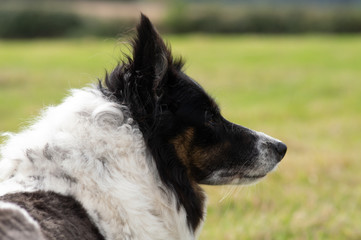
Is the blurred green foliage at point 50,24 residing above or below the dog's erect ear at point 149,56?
below

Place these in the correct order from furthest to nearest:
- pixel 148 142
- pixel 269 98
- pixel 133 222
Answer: pixel 269 98, pixel 148 142, pixel 133 222

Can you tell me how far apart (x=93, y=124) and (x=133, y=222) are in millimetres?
613

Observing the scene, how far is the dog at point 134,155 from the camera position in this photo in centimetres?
304

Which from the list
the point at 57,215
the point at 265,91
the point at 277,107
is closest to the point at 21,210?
the point at 57,215

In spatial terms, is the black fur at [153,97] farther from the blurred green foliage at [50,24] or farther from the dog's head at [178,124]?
the blurred green foliage at [50,24]

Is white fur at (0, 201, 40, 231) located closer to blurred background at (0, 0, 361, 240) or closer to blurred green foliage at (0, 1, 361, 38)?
blurred background at (0, 0, 361, 240)

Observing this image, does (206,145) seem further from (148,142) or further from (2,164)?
(2,164)

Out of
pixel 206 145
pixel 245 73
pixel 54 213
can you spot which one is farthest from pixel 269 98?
pixel 54 213

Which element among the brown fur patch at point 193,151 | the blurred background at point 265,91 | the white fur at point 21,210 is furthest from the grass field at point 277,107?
the white fur at point 21,210

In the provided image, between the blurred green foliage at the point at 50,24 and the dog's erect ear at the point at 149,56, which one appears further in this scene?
the blurred green foliage at the point at 50,24

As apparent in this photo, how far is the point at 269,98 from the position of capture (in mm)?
14367

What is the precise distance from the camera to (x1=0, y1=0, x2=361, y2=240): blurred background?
586cm

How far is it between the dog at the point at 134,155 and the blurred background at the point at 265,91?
397 millimetres

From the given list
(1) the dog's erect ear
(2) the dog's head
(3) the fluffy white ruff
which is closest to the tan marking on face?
(2) the dog's head
